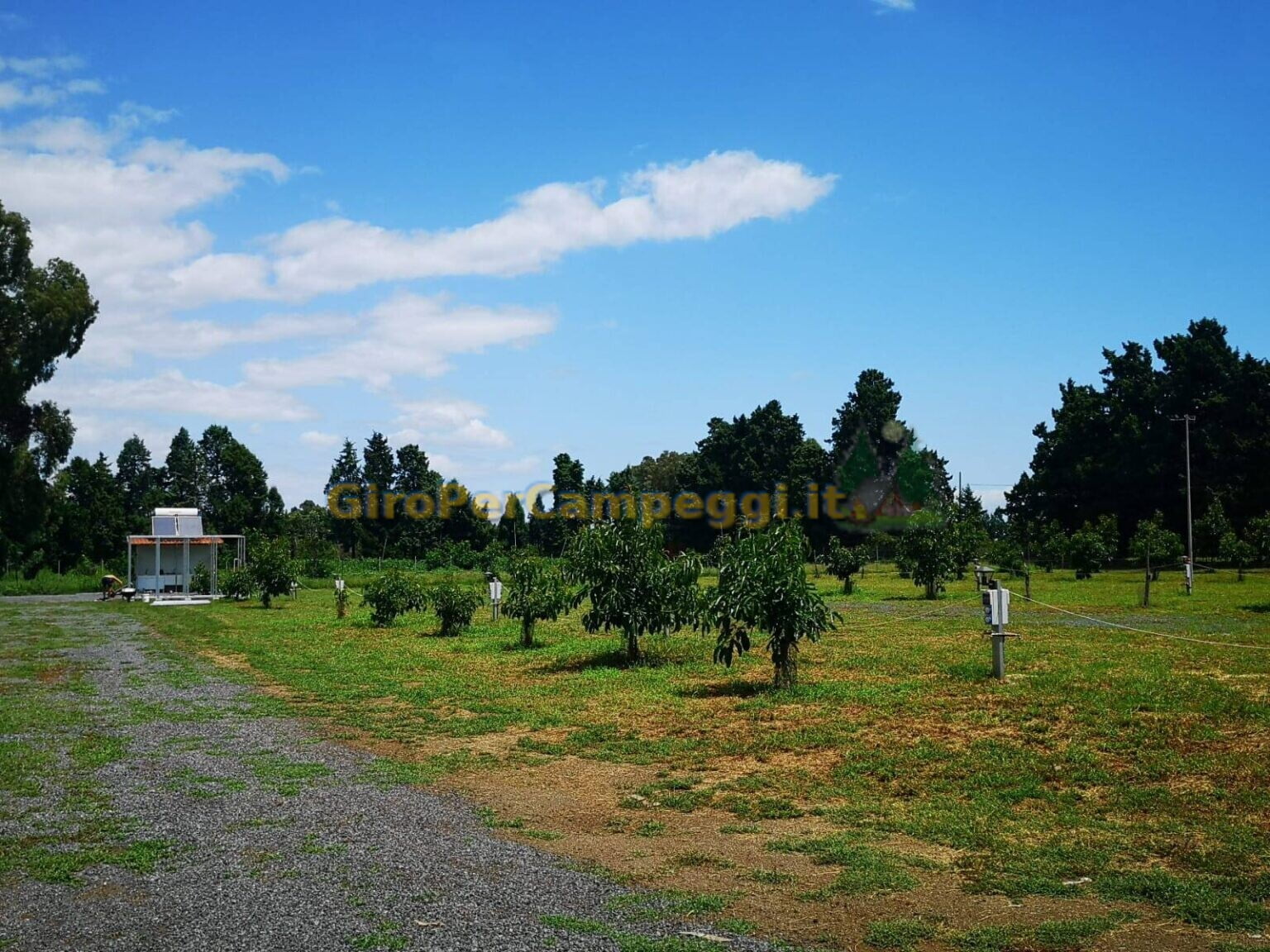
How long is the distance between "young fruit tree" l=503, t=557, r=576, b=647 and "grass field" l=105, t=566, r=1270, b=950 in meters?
0.92

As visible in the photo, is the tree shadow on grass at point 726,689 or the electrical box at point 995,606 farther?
the tree shadow on grass at point 726,689

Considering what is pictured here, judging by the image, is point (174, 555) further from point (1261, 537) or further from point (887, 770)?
point (887, 770)

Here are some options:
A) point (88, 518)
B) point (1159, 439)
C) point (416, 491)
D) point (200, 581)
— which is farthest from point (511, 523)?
point (1159, 439)

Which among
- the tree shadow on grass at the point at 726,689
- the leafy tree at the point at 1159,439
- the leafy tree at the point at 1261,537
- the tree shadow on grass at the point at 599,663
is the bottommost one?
the tree shadow on grass at the point at 599,663

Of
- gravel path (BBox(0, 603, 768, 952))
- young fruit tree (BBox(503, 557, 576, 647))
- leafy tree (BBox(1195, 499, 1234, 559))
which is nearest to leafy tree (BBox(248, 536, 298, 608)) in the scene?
young fruit tree (BBox(503, 557, 576, 647))

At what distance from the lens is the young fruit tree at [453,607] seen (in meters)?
23.2

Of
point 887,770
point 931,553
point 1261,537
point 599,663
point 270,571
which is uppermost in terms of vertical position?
point 1261,537

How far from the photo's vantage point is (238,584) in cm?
3819

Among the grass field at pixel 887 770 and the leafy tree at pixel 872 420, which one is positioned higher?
the leafy tree at pixel 872 420

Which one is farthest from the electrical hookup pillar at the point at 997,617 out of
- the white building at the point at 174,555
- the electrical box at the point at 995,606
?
the white building at the point at 174,555

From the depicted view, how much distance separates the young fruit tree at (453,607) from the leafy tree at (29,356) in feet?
110

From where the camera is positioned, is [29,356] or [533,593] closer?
[533,593]

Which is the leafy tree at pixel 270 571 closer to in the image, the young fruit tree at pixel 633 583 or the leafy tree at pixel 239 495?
the young fruit tree at pixel 633 583

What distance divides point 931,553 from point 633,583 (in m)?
18.2
